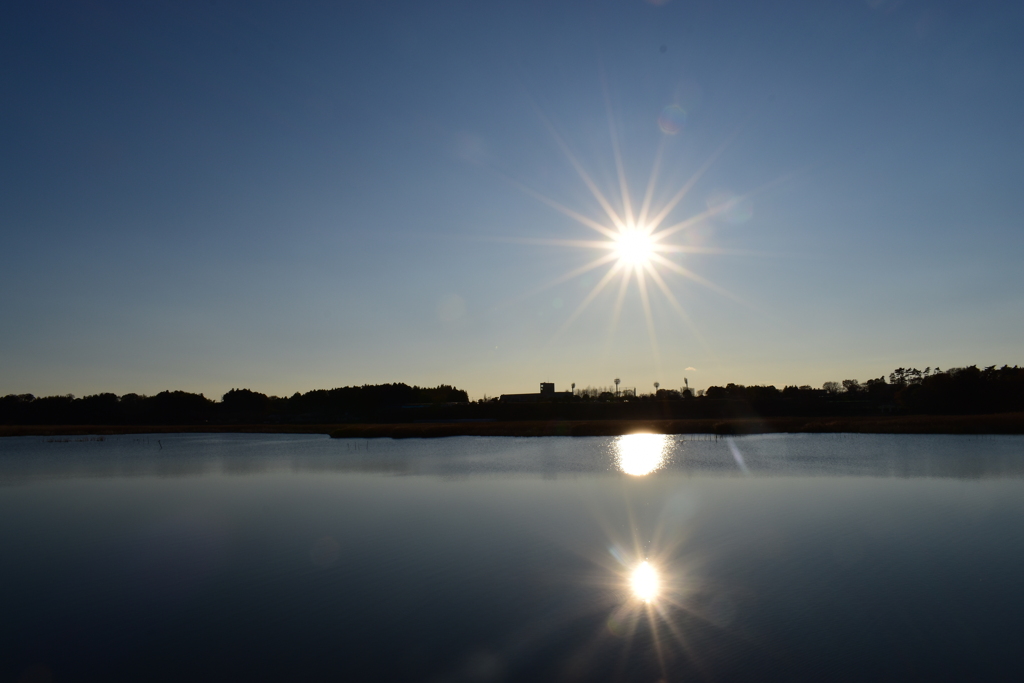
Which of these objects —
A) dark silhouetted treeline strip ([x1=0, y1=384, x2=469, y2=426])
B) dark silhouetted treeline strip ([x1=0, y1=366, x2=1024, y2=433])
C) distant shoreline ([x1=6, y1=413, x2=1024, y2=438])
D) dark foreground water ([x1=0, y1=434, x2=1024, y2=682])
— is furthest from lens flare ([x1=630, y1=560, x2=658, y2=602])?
dark silhouetted treeline strip ([x1=0, y1=384, x2=469, y2=426])

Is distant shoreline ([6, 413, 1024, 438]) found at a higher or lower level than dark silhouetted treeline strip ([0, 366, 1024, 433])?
lower

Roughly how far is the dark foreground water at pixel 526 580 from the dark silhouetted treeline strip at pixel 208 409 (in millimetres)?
94637

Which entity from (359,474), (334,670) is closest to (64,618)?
(334,670)

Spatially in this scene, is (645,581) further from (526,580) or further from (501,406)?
(501,406)

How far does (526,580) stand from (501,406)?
90.3 m

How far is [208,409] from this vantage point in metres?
125

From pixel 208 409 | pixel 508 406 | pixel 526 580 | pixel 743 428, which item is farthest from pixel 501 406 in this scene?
pixel 526 580

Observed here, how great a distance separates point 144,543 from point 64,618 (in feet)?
20.4

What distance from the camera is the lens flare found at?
11.1 m

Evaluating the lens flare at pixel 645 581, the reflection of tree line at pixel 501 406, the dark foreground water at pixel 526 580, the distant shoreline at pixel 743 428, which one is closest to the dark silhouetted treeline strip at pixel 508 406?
the reflection of tree line at pixel 501 406

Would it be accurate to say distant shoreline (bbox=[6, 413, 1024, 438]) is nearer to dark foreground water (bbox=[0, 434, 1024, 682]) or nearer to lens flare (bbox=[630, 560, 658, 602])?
dark foreground water (bbox=[0, 434, 1024, 682])

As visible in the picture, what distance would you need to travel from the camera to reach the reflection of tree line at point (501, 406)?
266 ft

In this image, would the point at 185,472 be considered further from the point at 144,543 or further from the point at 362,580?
the point at 362,580

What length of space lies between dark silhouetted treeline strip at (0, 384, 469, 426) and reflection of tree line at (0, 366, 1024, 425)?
0.19 meters
